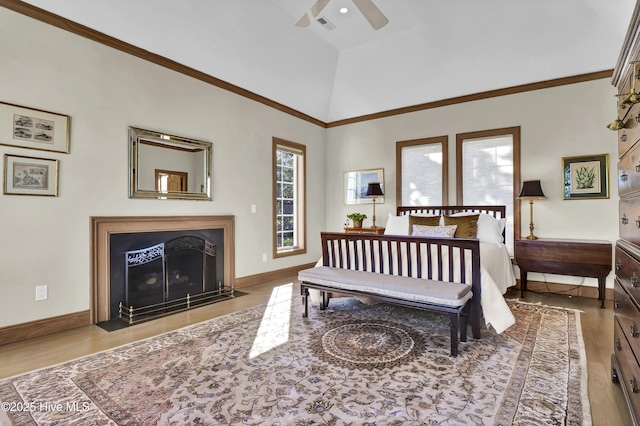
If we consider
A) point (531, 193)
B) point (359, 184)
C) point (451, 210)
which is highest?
point (359, 184)

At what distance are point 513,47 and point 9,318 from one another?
619cm

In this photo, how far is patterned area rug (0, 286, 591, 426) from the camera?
69.9 inches

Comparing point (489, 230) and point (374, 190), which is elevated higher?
point (374, 190)

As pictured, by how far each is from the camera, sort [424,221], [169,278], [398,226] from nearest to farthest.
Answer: [169,278] < [424,221] < [398,226]

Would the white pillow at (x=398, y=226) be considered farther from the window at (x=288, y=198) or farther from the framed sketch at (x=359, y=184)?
the window at (x=288, y=198)

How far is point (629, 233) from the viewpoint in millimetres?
1672

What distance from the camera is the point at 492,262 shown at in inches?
135

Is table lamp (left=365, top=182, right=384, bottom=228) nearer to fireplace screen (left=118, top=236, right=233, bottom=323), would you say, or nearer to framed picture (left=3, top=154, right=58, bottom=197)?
fireplace screen (left=118, top=236, right=233, bottom=323)

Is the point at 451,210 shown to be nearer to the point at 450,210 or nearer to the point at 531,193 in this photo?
the point at 450,210

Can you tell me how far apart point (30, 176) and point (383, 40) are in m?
4.52

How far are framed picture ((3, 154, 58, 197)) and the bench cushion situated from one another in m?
2.49

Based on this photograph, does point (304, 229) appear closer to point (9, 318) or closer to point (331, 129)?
point (331, 129)

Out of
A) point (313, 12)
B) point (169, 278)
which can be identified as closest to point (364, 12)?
point (313, 12)

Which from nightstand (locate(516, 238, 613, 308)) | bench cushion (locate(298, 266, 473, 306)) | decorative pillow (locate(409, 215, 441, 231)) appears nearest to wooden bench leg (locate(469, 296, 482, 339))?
bench cushion (locate(298, 266, 473, 306))
